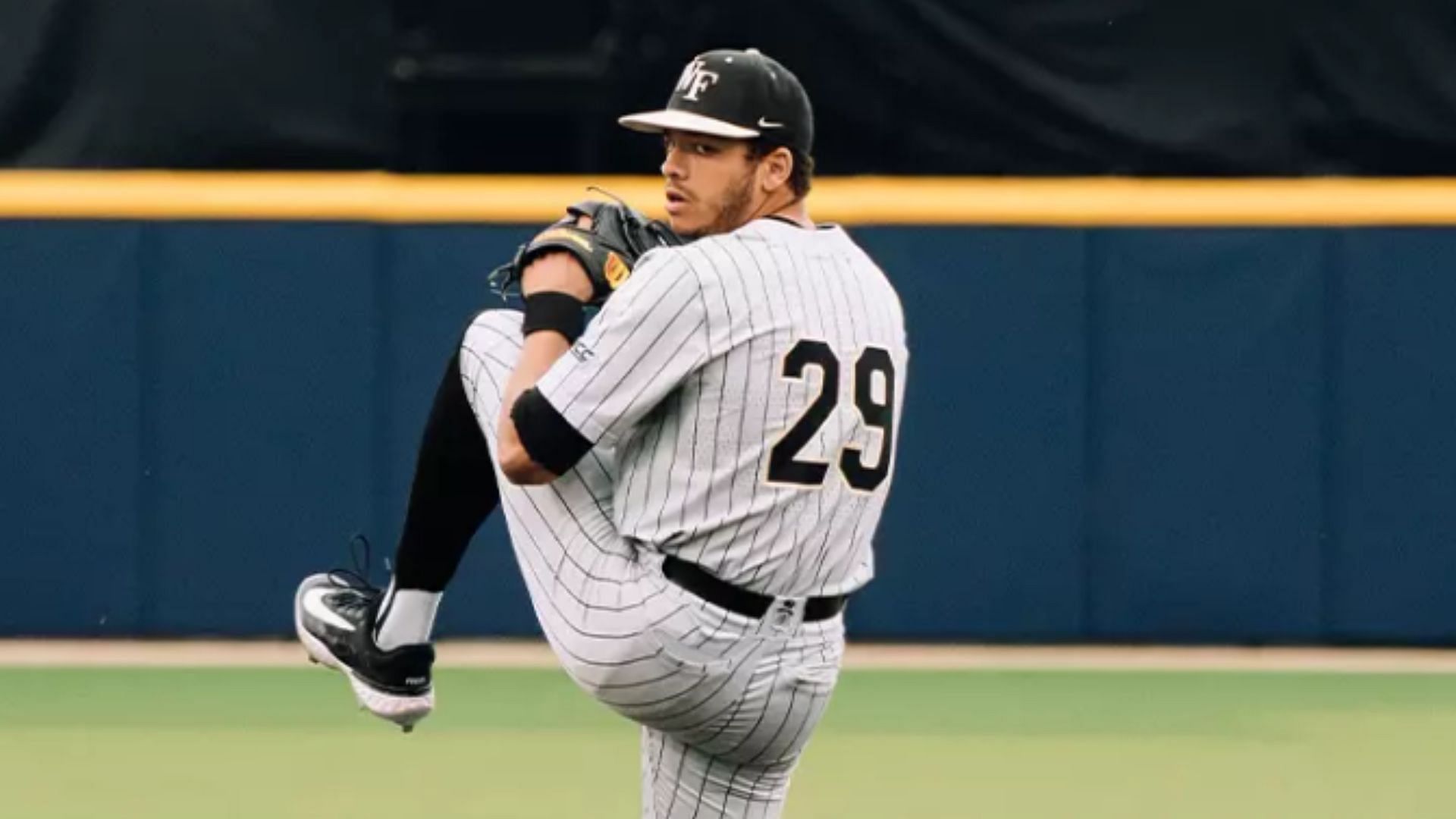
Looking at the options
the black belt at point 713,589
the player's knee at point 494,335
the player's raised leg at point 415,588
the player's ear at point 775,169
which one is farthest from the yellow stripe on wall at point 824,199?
the black belt at point 713,589

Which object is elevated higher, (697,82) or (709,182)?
(697,82)

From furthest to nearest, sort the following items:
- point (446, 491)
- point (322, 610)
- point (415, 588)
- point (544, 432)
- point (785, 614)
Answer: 1. point (322, 610)
2. point (415, 588)
3. point (446, 491)
4. point (785, 614)
5. point (544, 432)

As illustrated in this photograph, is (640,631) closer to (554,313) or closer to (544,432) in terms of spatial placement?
(544,432)

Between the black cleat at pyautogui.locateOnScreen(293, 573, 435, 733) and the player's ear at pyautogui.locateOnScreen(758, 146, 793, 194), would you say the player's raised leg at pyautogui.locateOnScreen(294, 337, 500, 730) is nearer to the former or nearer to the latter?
the black cleat at pyautogui.locateOnScreen(293, 573, 435, 733)

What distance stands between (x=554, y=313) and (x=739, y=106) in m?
0.46

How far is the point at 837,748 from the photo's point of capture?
816cm

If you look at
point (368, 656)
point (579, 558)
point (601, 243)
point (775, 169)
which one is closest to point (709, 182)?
point (775, 169)

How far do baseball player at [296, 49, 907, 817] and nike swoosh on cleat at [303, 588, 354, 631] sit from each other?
32cm

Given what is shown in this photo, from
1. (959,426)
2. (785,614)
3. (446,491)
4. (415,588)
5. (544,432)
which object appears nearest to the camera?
(544,432)

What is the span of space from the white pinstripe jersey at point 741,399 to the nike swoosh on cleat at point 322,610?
0.67 metres

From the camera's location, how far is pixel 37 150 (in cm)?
1000

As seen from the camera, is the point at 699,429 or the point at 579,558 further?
the point at 579,558

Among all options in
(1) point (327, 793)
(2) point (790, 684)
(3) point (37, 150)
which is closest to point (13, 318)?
(3) point (37, 150)

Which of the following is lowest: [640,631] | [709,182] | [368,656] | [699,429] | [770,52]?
[368,656]
